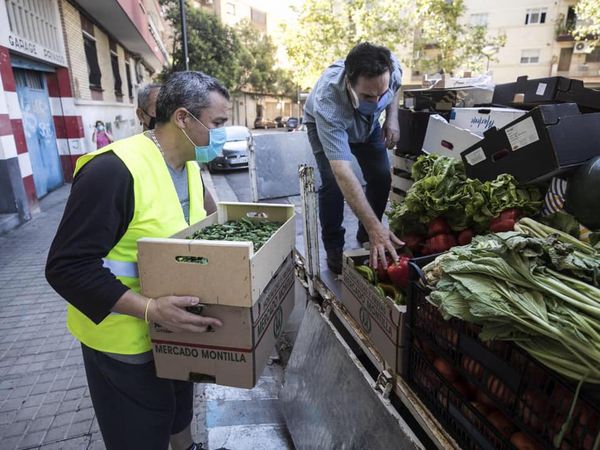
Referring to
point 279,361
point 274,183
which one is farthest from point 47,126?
point 279,361

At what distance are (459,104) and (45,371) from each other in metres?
4.26

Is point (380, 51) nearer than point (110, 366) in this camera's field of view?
No

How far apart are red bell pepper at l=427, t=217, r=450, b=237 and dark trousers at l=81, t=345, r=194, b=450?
1552 millimetres

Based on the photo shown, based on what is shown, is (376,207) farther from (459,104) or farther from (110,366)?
(110,366)

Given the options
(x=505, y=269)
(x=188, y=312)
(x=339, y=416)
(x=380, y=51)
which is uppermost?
(x=380, y=51)

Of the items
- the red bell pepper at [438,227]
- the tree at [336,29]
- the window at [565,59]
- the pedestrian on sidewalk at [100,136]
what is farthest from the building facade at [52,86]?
the window at [565,59]

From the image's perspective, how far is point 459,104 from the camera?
3.83 m

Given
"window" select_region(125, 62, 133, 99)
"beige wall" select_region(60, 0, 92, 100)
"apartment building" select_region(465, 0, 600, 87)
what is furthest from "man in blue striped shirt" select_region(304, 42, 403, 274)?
"apartment building" select_region(465, 0, 600, 87)

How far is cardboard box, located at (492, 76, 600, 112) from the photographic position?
256 centimetres

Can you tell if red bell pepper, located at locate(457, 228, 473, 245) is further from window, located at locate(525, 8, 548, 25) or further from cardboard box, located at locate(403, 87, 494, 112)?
window, located at locate(525, 8, 548, 25)

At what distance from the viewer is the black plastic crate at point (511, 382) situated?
1025 millimetres

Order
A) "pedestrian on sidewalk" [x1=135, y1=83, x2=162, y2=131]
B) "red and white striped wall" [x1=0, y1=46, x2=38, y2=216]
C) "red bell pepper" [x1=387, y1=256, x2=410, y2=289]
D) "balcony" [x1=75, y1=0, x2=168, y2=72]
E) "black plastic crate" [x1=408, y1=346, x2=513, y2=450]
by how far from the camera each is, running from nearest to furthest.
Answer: "black plastic crate" [x1=408, y1=346, x2=513, y2=450] → "red bell pepper" [x1=387, y1=256, x2=410, y2=289] → "pedestrian on sidewalk" [x1=135, y1=83, x2=162, y2=131] → "red and white striped wall" [x1=0, y1=46, x2=38, y2=216] → "balcony" [x1=75, y1=0, x2=168, y2=72]

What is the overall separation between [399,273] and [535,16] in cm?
3508

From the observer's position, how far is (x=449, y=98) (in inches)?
148
